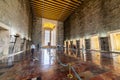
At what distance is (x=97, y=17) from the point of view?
32.0 feet

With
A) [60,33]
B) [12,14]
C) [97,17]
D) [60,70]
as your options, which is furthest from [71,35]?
[60,70]

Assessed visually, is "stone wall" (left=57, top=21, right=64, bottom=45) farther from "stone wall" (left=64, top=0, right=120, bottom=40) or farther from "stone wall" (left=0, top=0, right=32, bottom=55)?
"stone wall" (left=0, top=0, right=32, bottom=55)

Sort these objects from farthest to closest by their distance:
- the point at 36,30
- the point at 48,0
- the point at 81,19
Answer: the point at 36,30 → the point at 81,19 → the point at 48,0

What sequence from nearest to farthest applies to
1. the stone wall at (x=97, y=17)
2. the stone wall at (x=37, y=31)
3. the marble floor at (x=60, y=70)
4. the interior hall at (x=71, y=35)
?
the marble floor at (x=60, y=70)
the interior hall at (x=71, y=35)
the stone wall at (x=97, y=17)
the stone wall at (x=37, y=31)

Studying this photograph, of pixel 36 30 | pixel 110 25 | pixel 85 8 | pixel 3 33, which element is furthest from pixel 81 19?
pixel 3 33

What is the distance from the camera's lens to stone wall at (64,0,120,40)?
7.72m

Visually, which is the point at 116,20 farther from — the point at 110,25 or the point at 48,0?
the point at 48,0

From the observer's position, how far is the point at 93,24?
10.5 metres

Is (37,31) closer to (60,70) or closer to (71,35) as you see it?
(71,35)

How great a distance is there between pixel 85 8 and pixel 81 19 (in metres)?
1.84

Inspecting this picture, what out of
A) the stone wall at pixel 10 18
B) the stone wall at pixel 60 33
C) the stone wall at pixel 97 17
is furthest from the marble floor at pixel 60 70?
the stone wall at pixel 60 33

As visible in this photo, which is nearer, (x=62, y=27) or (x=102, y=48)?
(x=102, y=48)

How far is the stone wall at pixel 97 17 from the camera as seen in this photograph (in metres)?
7.72

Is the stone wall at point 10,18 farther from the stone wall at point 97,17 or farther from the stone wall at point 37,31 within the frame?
the stone wall at point 37,31
